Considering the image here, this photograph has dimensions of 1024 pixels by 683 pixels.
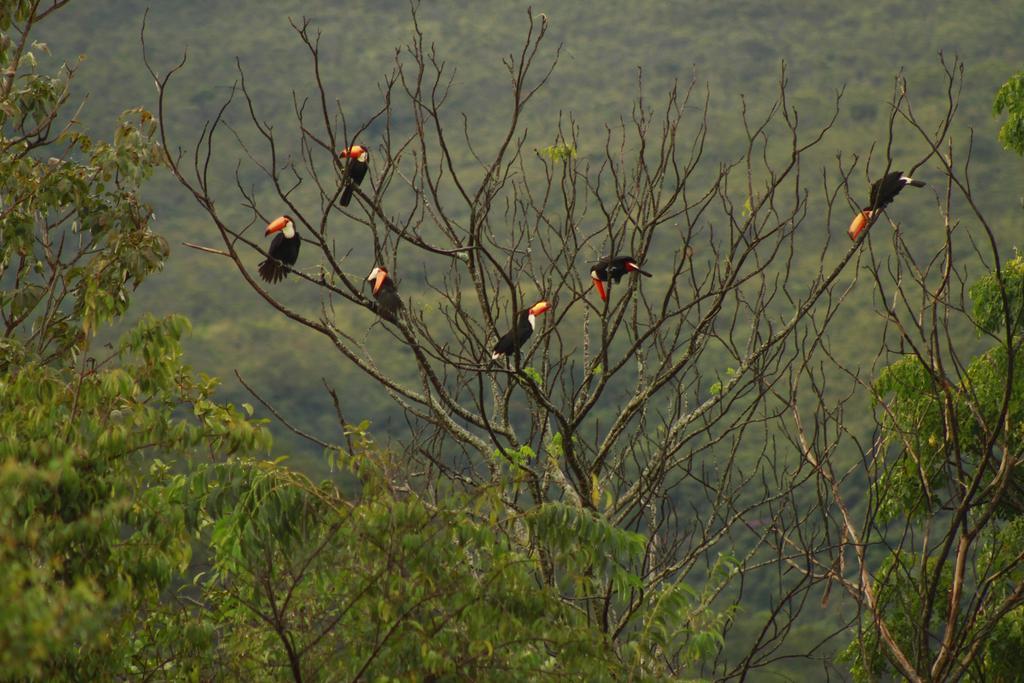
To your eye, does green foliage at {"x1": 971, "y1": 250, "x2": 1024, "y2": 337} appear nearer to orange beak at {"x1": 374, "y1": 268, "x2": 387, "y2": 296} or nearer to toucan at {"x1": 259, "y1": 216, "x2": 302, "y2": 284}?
orange beak at {"x1": 374, "y1": 268, "x2": 387, "y2": 296}

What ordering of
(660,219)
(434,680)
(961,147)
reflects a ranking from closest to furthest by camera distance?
(434,680), (660,219), (961,147)

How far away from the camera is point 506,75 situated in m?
29.2

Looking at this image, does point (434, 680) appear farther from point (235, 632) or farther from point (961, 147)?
point (961, 147)

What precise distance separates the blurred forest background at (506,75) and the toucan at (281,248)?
773 inches

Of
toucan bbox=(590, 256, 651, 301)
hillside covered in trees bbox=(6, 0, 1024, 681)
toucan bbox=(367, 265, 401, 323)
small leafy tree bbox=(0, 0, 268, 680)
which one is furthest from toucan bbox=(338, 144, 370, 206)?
toucan bbox=(590, 256, 651, 301)

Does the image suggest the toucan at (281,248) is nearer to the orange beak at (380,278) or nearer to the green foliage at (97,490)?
the orange beak at (380,278)

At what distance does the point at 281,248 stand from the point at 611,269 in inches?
74.6

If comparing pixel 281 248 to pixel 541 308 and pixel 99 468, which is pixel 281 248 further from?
pixel 99 468

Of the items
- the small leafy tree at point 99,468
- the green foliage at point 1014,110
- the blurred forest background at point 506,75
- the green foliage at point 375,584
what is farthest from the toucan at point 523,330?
the blurred forest background at point 506,75

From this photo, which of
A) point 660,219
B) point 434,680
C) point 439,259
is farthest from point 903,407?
point 439,259

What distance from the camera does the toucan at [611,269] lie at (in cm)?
599

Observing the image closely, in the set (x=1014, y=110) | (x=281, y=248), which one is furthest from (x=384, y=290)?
(x=1014, y=110)

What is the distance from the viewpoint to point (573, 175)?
6008 mm

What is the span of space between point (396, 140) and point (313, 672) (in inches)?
1062
